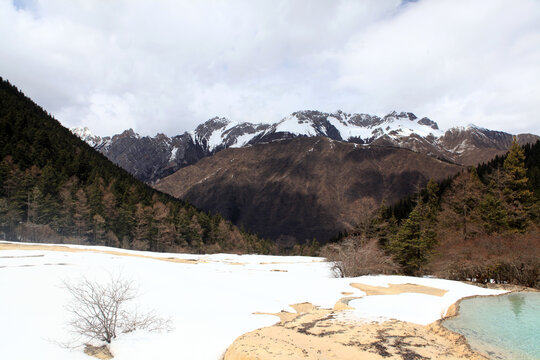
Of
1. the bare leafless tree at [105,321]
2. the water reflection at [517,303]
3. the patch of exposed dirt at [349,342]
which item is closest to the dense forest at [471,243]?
the water reflection at [517,303]

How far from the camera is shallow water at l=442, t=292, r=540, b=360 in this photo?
8859 mm

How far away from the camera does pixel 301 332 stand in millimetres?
9750

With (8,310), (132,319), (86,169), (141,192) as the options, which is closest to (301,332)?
(132,319)

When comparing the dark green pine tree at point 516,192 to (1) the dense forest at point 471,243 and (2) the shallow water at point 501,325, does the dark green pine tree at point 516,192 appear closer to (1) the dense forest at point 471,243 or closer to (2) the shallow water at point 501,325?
(1) the dense forest at point 471,243

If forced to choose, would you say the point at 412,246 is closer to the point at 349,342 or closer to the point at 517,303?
the point at 517,303

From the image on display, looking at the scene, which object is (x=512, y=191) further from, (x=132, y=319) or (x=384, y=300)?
(x=132, y=319)

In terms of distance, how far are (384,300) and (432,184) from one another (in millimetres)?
50583

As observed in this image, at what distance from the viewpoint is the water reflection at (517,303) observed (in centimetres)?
1390

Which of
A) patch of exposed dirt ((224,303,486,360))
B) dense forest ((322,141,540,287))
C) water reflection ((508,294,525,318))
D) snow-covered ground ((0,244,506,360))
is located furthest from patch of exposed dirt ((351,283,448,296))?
dense forest ((322,141,540,287))

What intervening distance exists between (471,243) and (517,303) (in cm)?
1343

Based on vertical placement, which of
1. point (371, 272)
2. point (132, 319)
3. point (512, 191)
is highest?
point (512, 191)

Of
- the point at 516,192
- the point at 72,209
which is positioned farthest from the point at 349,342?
the point at 72,209

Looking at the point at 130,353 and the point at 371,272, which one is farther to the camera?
the point at 371,272

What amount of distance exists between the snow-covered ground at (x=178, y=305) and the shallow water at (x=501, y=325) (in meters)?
1.03
